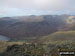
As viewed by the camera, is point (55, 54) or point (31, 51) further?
point (31, 51)

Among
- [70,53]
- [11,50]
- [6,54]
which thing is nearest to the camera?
[70,53]

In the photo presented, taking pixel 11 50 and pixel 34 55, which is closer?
pixel 34 55

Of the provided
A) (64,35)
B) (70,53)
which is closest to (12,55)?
(70,53)

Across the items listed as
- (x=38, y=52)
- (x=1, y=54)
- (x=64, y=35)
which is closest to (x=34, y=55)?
(x=38, y=52)

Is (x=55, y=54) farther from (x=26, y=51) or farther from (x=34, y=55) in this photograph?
(x=26, y=51)

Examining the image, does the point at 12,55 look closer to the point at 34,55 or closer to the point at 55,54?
the point at 34,55

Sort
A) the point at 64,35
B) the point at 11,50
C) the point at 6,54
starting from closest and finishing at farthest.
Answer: the point at 6,54, the point at 11,50, the point at 64,35

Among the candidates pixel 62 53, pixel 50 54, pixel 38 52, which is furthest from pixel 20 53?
pixel 62 53

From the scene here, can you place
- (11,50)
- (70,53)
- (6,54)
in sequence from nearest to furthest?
1. (70,53)
2. (6,54)
3. (11,50)

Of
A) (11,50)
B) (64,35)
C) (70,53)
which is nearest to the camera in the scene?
(70,53)
